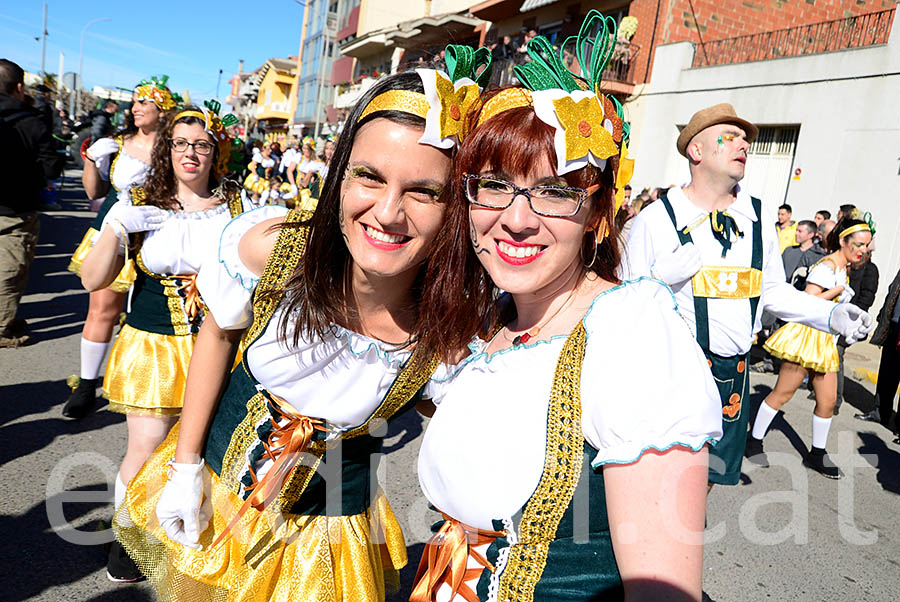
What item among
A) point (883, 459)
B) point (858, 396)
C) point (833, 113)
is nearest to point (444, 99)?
point (883, 459)

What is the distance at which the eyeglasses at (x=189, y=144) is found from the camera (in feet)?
10.1

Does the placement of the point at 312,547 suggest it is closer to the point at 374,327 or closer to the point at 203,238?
the point at 374,327

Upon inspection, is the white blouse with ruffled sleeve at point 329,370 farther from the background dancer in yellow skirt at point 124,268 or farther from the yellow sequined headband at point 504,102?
the background dancer in yellow skirt at point 124,268

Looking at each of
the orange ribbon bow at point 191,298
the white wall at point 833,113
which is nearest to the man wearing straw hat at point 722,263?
the orange ribbon bow at point 191,298

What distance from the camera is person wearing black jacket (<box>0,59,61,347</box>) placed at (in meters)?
4.95

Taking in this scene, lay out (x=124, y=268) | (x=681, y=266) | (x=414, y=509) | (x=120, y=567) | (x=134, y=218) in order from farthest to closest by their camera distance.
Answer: (x=124, y=268) < (x=414, y=509) < (x=681, y=266) < (x=134, y=218) < (x=120, y=567)

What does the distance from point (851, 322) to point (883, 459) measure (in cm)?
361

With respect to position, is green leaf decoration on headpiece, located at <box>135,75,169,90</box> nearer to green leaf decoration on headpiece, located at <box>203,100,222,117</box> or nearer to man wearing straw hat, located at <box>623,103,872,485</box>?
green leaf decoration on headpiece, located at <box>203,100,222,117</box>

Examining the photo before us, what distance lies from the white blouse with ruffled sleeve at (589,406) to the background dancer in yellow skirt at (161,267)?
5.12 feet

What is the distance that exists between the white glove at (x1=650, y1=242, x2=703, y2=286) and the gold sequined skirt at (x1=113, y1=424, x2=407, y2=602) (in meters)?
1.91

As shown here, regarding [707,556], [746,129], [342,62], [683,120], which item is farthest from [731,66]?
[342,62]

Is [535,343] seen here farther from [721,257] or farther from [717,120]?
[717,120]

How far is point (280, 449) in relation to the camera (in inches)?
66.6

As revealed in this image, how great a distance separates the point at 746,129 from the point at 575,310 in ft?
8.98
